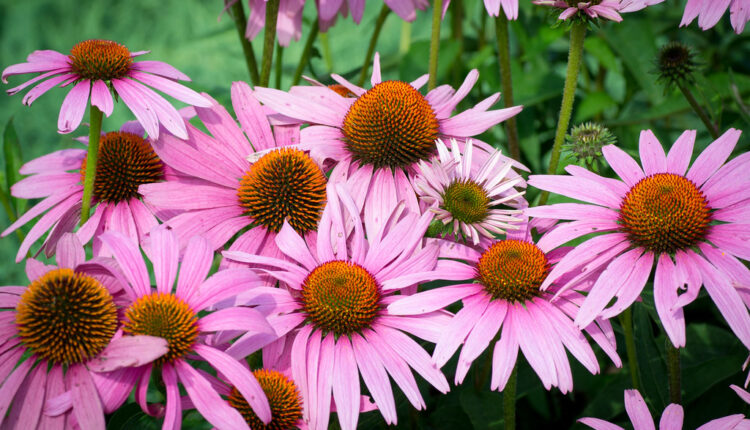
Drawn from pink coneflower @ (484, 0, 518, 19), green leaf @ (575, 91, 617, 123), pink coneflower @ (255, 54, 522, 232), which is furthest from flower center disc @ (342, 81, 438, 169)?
green leaf @ (575, 91, 617, 123)

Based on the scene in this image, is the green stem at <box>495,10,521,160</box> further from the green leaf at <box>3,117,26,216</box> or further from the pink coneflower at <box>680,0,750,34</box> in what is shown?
the green leaf at <box>3,117,26,216</box>

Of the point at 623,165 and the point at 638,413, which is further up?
the point at 623,165

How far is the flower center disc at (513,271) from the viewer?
2.29 feet

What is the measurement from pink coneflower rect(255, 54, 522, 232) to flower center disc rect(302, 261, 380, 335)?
0.30 feet

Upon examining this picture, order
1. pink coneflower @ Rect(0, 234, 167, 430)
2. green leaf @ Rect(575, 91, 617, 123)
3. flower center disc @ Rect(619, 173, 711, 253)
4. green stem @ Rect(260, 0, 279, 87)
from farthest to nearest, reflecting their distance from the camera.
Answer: green leaf @ Rect(575, 91, 617, 123)
green stem @ Rect(260, 0, 279, 87)
flower center disc @ Rect(619, 173, 711, 253)
pink coneflower @ Rect(0, 234, 167, 430)

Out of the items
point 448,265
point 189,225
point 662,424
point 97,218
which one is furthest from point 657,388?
point 97,218

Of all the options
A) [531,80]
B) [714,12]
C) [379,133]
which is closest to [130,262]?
[379,133]

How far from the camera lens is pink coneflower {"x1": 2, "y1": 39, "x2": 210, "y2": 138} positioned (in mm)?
737

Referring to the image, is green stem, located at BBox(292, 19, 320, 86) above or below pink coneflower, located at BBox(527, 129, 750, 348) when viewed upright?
above

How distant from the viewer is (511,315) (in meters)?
0.70

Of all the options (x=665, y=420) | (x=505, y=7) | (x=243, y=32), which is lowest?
(x=665, y=420)

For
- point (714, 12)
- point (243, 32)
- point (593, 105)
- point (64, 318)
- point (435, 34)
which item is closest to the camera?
point (64, 318)

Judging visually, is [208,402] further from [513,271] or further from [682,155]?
[682,155]

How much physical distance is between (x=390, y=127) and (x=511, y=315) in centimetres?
25
